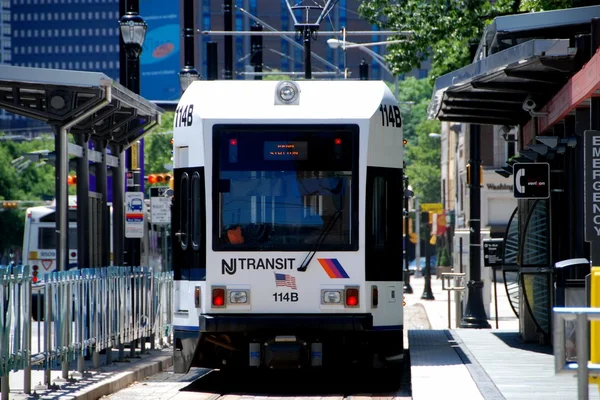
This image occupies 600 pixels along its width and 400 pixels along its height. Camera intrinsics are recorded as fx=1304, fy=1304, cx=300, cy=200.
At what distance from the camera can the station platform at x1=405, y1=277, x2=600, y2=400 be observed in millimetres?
11078

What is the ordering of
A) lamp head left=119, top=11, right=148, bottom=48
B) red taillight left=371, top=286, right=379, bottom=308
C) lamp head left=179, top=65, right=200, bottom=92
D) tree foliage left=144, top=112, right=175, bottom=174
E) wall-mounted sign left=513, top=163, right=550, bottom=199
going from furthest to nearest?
tree foliage left=144, top=112, right=175, bottom=174, lamp head left=179, top=65, right=200, bottom=92, lamp head left=119, top=11, right=148, bottom=48, wall-mounted sign left=513, top=163, right=550, bottom=199, red taillight left=371, top=286, right=379, bottom=308

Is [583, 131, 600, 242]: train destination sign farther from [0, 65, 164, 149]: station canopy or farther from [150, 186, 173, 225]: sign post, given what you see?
[150, 186, 173, 225]: sign post

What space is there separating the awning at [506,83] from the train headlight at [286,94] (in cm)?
213

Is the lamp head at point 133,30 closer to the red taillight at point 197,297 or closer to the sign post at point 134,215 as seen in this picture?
the sign post at point 134,215

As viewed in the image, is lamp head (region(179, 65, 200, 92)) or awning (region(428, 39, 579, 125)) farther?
lamp head (region(179, 65, 200, 92))

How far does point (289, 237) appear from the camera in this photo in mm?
14031

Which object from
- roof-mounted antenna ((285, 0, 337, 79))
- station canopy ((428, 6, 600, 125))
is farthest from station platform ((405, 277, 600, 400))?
roof-mounted antenna ((285, 0, 337, 79))

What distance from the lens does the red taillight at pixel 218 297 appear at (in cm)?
1405

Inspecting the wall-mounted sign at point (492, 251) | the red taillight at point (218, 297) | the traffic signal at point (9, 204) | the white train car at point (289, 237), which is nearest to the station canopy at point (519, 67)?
the white train car at point (289, 237)

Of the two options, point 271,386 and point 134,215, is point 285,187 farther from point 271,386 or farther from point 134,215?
point 134,215

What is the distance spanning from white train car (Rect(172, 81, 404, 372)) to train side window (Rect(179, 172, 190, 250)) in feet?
0.07

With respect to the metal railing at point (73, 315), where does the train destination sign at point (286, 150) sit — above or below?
above

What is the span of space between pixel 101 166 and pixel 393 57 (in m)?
14.1

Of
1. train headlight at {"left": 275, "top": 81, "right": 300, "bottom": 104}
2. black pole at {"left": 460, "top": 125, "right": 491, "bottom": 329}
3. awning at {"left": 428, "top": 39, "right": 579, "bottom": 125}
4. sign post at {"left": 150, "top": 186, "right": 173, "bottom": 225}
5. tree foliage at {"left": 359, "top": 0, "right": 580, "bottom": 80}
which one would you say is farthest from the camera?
tree foliage at {"left": 359, "top": 0, "right": 580, "bottom": 80}
